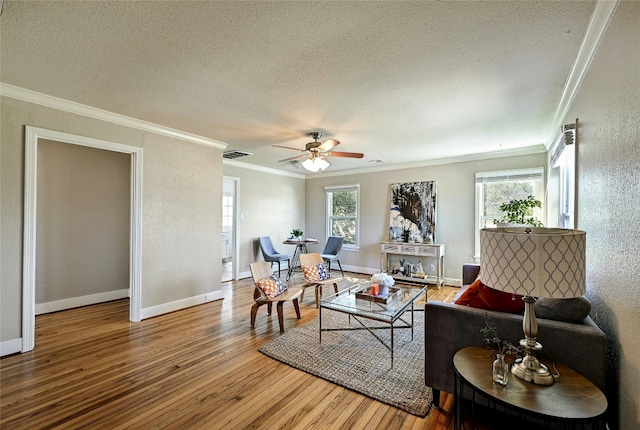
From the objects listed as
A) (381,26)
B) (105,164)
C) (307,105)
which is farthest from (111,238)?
(381,26)

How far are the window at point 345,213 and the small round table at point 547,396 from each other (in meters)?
5.06

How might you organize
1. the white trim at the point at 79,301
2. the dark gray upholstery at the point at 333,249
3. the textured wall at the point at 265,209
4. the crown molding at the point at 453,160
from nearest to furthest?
1. the white trim at the point at 79,301
2. the crown molding at the point at 453,160
3. the textured wall at the point at 265,209
4. the dark gray upholstery at the point at 333,249

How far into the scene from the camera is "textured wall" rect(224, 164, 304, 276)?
5855mm

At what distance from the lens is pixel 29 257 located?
8.76 feet

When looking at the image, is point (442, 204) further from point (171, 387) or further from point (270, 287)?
point (171, 387)

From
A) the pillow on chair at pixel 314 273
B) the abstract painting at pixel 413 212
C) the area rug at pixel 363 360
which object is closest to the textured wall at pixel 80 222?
the pillow on chair at pixel 314 273

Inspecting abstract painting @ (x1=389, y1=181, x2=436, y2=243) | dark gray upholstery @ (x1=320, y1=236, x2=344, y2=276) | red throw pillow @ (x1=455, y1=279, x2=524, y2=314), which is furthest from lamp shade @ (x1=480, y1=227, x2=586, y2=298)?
dark gray upholstery @ (x1=320, y1=236, x2=344, y2=276)

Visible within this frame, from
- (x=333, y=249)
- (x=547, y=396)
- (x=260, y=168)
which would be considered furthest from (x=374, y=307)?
(x=260, y=168)

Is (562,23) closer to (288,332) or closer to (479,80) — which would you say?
(479,80)

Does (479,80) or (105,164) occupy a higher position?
(479,80)

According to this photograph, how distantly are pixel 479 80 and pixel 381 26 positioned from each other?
1.16 meters

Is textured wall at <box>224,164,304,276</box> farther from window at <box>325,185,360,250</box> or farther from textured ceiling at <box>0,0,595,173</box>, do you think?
textured ceiling at <box>0,0,595,173</box>

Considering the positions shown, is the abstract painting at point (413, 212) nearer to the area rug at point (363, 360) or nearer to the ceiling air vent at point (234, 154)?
the area rug at point (363, 360)

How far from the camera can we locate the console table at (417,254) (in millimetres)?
5125
